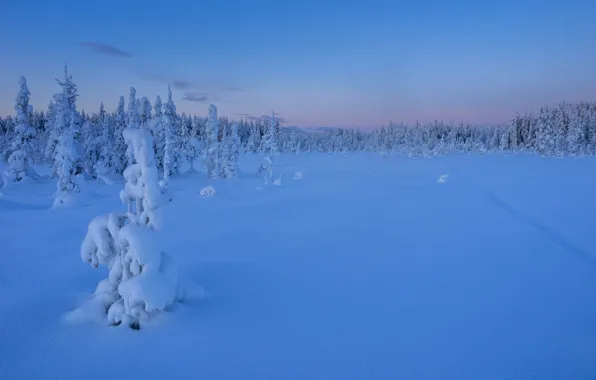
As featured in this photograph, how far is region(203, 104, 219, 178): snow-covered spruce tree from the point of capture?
137 ft

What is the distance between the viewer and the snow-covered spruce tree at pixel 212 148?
4181cm

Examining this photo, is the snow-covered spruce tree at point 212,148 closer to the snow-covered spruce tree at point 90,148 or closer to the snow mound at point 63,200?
the snow-covered spruce tree at point 90,148

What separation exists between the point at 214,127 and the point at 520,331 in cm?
4071

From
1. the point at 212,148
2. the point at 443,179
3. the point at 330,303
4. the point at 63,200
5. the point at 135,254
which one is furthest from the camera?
the point at 212,148

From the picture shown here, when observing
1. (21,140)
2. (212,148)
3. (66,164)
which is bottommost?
(66,164)

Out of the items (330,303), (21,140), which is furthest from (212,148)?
(330,303)

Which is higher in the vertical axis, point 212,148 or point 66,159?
point 212,148

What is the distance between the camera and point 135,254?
620 cm

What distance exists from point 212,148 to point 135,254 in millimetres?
36533

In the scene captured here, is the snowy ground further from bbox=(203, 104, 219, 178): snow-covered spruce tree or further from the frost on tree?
bbox=(203, 104, 219, 178): snow-covered spruce tree

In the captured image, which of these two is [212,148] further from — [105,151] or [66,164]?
[66,164]

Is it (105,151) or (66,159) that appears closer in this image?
(66,159)

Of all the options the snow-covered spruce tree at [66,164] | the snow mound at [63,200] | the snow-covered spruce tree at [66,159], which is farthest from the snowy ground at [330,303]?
the snow-covered spruce tree at [66,164]

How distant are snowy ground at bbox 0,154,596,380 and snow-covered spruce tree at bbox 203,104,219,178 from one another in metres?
25.2
